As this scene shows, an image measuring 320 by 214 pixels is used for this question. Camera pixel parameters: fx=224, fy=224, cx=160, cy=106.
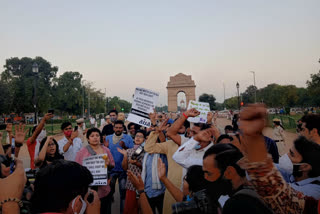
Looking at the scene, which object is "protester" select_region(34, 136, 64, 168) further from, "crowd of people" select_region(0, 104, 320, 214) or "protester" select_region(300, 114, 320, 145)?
"protester" select_region(300, 114, 320, 145)

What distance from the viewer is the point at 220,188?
167 centimetres

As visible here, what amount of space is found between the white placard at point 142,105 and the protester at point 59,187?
3.82 metres

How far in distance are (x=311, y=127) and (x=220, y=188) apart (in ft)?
6.12

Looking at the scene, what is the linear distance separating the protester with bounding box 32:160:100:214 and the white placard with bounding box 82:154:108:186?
203 cm

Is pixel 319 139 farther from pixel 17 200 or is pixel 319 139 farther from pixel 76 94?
pixel 76 94

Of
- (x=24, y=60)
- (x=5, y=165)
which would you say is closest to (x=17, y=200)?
(x=5, y=165)

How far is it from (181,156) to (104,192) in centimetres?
191

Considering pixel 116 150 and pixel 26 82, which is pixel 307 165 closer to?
pixel 116 150

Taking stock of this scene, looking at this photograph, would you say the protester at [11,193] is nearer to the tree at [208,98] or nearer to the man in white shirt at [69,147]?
the man in white shirt at [69,147]

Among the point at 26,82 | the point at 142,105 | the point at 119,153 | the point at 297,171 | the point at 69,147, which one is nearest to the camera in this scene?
the point at 297,171

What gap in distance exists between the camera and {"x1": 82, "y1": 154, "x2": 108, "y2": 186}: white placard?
12.2 ft

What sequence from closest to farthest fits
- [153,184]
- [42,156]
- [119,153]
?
1. [153,184]
2. [42,156]
3. [119,153]

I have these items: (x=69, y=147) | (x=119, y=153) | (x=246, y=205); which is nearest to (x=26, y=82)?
(x=69, y=147)

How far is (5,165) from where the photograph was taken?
2406 mm
